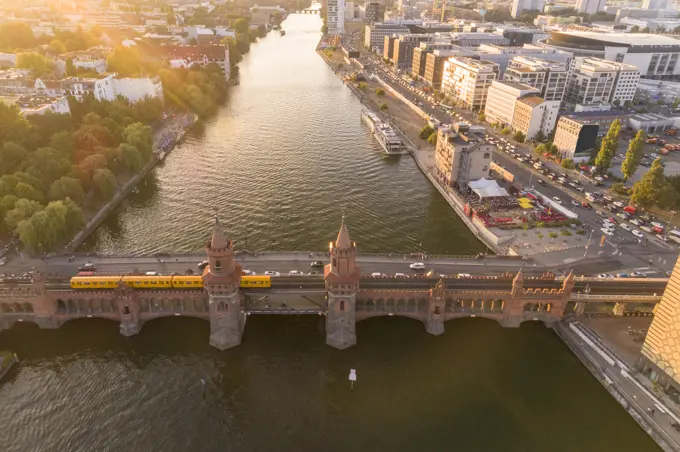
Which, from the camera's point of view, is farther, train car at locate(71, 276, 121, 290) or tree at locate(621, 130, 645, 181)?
tree at locate(621, 130, 645, 181)

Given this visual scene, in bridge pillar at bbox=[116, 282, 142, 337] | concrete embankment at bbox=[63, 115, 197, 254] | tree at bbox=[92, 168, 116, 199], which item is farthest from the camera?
tree at bbox=[92, 168, 116, 199]

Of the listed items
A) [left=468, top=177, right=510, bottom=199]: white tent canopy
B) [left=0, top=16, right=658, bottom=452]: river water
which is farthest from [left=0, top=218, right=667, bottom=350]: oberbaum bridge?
[left=468, top=177, right=510, bottom=199]: white tent canopy

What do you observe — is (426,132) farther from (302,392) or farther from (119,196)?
(302,392)

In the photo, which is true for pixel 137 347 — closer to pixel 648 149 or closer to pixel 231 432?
pixel 231 432

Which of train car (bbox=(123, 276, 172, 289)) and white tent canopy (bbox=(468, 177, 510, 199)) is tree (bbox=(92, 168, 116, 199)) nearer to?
train car (bbox=(123, 276, 172, 289))

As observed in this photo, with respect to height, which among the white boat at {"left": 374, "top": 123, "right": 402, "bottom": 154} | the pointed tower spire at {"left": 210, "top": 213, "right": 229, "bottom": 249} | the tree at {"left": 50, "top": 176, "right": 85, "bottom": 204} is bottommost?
the white boat at {"left": 374, "top": 123, "right": 402, "bottom": 154}

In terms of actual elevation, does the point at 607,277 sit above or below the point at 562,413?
above

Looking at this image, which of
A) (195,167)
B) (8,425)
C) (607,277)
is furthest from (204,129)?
(607,277)
